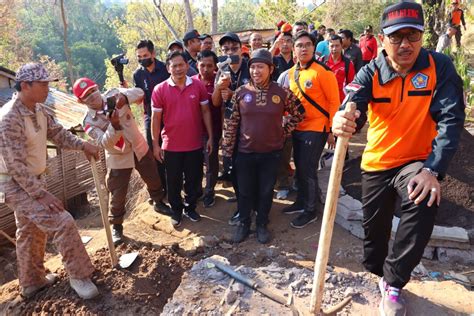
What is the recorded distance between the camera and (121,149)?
13.6 ft

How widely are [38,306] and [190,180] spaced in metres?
2.23

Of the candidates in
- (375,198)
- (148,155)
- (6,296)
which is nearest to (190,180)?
(148,155)

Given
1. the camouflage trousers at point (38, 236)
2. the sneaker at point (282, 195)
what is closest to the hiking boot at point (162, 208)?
the sneaker at point (282, 195)

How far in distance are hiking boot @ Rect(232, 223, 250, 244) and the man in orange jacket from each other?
930 millimetres

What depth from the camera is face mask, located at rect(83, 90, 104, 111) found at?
153 inches

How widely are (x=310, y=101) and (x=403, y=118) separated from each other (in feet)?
6.06

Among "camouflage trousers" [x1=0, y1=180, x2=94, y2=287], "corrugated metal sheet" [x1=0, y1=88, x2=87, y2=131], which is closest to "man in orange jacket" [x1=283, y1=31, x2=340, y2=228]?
"camouflage trousers" [x1=0, y1=180, x2=94, y2=287]

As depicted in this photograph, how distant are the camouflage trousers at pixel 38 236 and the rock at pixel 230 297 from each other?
1447 mm

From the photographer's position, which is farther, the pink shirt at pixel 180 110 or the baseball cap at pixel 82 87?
the pink shirt at pixel 180 110

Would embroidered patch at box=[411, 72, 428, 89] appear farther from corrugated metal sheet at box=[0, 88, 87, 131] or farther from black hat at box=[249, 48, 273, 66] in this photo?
corrugated metal sheet at box=[0, 88, 87, 131]

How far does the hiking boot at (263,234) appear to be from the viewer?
4.41m

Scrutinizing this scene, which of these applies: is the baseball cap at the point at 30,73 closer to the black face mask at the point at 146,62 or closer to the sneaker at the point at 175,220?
the black face mask at the point at 146,62

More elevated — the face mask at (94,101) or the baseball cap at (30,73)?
the baseball cap at (30,73)

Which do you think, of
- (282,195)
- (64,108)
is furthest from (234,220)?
(64,108)
